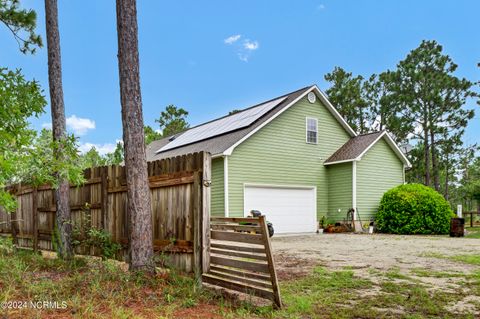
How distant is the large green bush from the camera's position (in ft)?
52.6

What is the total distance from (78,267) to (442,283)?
545cm

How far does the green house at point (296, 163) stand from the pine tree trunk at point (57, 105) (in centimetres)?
733

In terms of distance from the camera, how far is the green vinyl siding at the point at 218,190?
47.6 feet

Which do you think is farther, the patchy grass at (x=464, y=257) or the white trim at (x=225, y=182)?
the white trim at (x=225, y=182)

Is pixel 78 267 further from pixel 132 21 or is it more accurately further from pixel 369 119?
pixel 369 119

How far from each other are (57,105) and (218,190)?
8137mm

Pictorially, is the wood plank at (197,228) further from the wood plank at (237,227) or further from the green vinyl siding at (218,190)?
the green vinyl siding at (218,190)

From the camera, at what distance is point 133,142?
17.0 ft

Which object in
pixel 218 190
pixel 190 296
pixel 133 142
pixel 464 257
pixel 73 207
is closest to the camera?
pixel 190 296

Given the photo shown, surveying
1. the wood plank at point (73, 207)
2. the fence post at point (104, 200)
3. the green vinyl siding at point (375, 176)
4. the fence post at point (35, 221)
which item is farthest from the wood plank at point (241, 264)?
the green vinyl siding at point (375, 176)

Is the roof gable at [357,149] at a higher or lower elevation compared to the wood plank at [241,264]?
higher

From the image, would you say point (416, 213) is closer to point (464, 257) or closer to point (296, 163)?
point (296, 163)

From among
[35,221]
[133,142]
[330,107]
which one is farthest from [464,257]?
[330,107]

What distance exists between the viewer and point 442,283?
5.68 m
